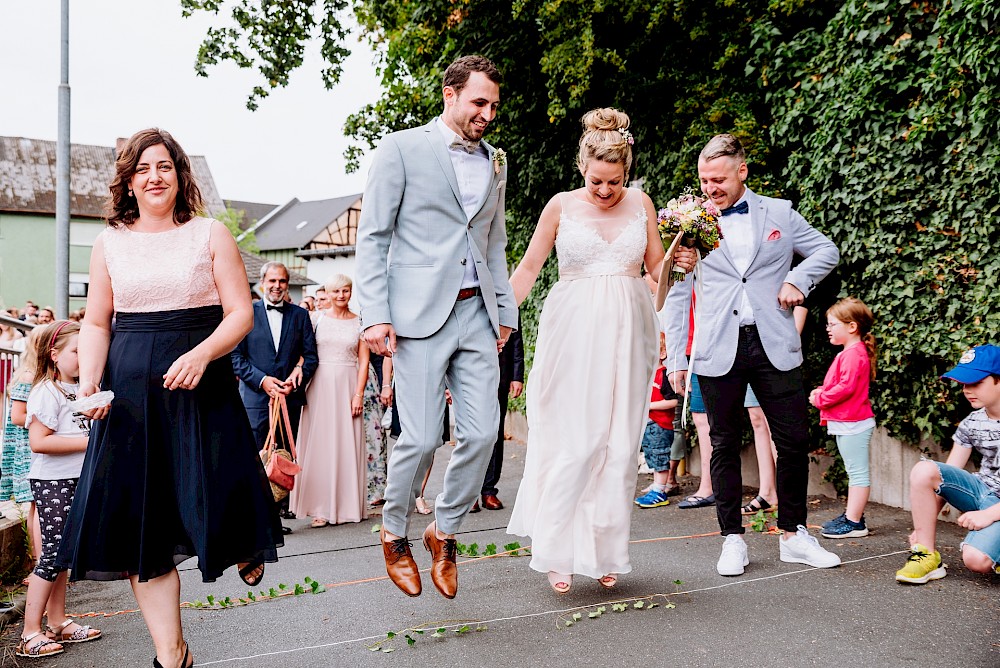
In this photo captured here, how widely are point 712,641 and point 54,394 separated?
3706 millimetres

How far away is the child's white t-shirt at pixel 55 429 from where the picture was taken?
4.83 m

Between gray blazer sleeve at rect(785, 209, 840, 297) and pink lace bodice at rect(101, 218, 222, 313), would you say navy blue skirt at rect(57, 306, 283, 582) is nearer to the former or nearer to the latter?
pink lace bodice at rect(101, 218, 222, 313)

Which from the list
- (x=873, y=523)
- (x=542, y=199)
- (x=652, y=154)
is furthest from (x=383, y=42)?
(x=873, y=523)

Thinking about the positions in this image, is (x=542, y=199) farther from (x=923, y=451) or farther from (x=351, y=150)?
(x=923, y=451)

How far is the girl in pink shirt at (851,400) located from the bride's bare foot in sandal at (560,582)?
2247 mm

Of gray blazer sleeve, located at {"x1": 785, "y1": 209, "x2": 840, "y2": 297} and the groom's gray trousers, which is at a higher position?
gray blazer sleeve, located at {"x1": 785, "y1": 209, "x2": 840, "y2": 297}

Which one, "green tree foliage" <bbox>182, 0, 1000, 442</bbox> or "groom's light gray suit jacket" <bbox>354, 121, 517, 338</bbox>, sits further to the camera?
"green tree foliage" <bbox>182, 0, 1000, 442</bbox>

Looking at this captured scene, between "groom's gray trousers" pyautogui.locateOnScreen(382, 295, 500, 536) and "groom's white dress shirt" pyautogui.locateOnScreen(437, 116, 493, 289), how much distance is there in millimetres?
158

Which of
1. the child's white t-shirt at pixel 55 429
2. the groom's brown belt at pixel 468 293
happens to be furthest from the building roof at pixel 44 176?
the groom's brown belt at pixel 468 293

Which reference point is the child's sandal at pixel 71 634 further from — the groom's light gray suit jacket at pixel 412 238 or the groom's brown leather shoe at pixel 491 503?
the groom's brown leather shoe at pixel 491 503

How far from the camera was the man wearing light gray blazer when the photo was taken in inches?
207

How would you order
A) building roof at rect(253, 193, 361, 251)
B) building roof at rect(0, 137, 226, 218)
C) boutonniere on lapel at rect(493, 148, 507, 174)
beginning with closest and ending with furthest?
1. boutonniere on lapel at rect(493, 148, 507, 174)
2. building roof at rect(0, 137, 226, 218)
3. building roof at rect(253, 193, 361, 251)

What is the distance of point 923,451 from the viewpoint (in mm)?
6555

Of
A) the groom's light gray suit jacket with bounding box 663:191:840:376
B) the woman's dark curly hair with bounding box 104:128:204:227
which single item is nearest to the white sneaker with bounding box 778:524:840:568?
the groom's light gray suit jacket with bounding box 663:191:840:376
